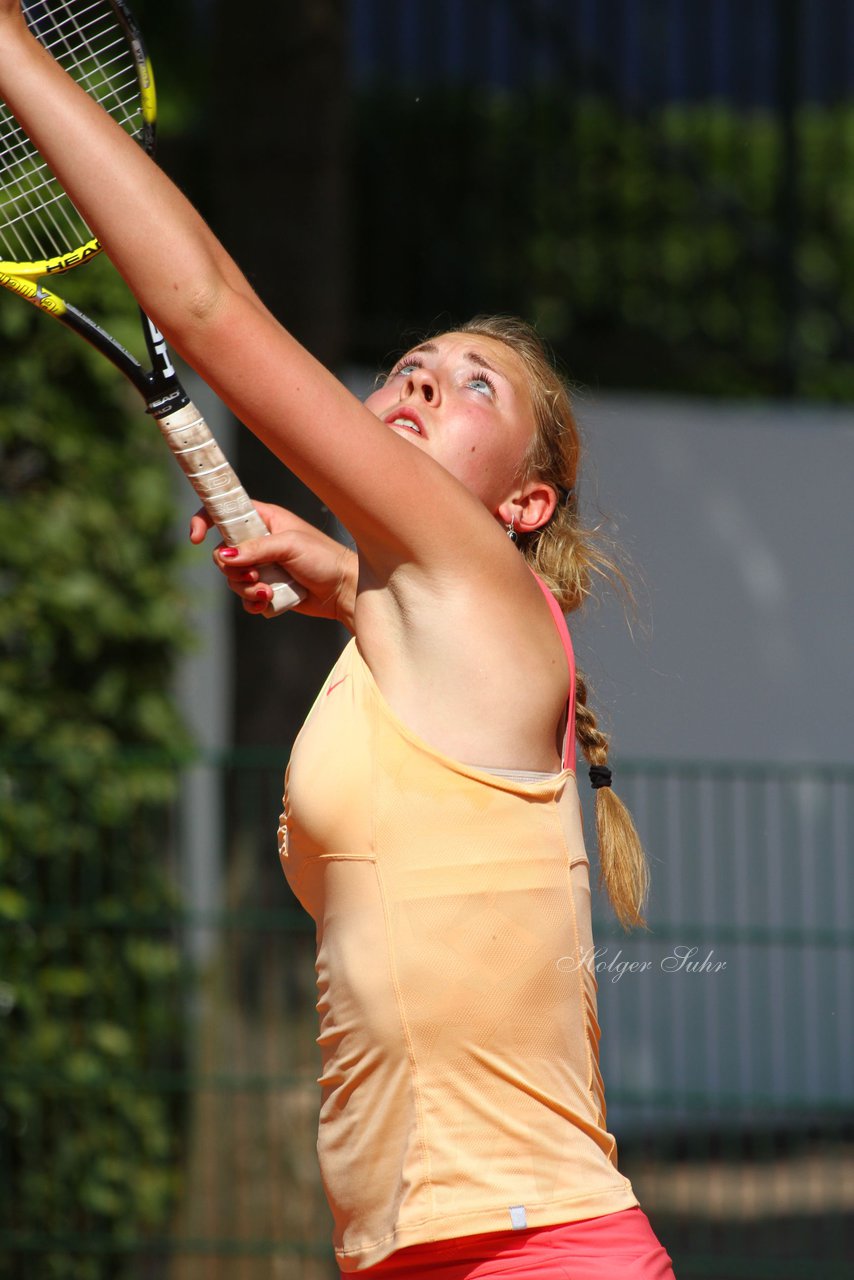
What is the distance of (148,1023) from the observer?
478 centimetres

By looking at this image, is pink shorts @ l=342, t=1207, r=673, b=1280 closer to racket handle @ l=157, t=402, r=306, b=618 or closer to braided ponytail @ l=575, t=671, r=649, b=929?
braided ponytail @ l=575, t=671, r=649, b=929

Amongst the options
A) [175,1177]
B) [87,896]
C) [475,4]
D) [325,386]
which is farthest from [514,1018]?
[475,4]

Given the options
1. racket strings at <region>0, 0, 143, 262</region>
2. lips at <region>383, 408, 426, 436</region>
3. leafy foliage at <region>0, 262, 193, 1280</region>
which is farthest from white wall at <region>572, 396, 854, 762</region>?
lips at <region>383, 408, 426, 436</region>

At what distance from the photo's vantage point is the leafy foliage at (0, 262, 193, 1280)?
15.3ft

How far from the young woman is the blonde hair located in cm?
26

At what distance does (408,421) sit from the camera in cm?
213

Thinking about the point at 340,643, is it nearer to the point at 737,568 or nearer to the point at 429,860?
the point at 737,568

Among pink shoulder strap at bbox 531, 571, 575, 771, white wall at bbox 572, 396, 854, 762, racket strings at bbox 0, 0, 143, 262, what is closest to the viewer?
pink shoulder strap at bbox 531, 571, 575, 771

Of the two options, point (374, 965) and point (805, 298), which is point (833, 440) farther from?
point (374, 965)

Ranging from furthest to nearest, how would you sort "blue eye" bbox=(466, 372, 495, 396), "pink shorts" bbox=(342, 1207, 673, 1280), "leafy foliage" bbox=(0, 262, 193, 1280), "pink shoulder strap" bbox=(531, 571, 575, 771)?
"leafy foliage" bbox=(0, 262, 193, 1280) → "blue eye" bbox=(466, 372, 495, 396) → "pink shoulder strap" bbox=(531, 571, 575, 771) → "pink shorts" bbox=(342, 1207, 673, 1280)

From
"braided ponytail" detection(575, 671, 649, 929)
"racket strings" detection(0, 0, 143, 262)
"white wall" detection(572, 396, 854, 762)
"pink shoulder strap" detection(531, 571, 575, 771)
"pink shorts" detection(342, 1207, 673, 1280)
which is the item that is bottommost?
"white wall" detection(572, 396, 854, 762)

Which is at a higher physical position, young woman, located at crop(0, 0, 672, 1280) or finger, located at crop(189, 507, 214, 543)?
finger, located at crop(189, 507, 214, 543)

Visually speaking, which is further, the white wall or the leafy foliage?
the white wall

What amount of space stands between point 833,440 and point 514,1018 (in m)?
4.81
